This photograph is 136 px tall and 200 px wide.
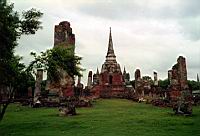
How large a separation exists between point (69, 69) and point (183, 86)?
9.04 meters

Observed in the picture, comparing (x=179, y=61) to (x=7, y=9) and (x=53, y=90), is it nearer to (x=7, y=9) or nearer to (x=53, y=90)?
(x=53, y=90)

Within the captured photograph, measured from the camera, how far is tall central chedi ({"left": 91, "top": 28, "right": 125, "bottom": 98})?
4194cm

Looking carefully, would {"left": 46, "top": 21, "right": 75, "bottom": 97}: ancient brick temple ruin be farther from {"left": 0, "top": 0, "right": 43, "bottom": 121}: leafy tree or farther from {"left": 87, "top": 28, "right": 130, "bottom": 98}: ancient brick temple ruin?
{"left": 87, "top": 28, "right": 130, "bottom": 98}: ancient brick temple ruin

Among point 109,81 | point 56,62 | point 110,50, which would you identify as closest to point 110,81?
point 109,81

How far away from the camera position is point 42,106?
2370cm

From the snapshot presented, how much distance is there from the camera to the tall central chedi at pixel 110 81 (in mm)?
41938

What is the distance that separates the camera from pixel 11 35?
12398 mm

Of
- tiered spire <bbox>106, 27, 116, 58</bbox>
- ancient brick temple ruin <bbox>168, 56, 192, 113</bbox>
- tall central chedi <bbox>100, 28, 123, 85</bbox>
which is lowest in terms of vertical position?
ancient brick temple ruin <bbox>168, 56, 192, 113</bbox>

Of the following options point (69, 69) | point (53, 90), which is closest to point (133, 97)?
point (53, 90)

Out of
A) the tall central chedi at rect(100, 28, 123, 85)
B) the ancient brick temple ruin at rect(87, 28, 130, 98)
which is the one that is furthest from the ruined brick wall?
the tall central chedi at rect(100, 28, 123, 85)

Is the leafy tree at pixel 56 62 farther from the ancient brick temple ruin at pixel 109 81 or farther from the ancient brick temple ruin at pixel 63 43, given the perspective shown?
the ancient brick temple ruin at pixel 109 81

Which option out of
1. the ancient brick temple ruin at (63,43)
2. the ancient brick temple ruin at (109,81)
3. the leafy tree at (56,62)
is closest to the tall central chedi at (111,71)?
the ancient brick temple ruin at (109,81)

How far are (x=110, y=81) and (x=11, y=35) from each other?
33478 mm

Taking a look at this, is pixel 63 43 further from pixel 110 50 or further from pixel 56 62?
pixel 110 50
